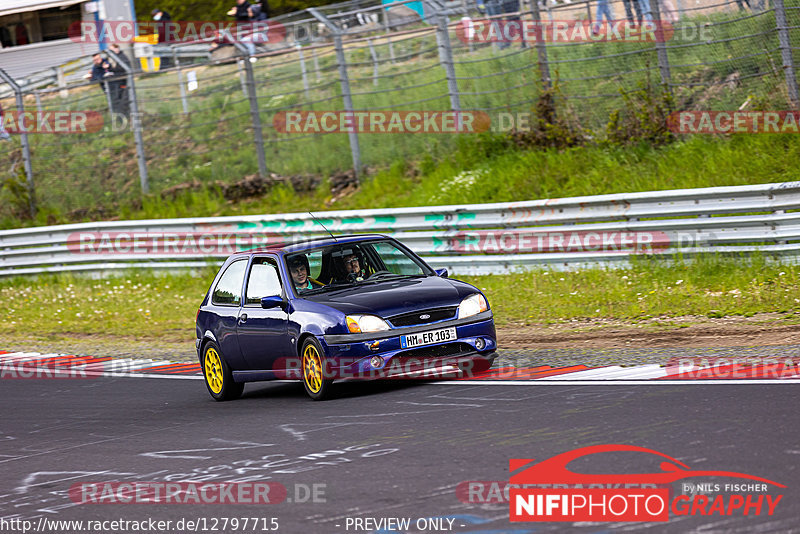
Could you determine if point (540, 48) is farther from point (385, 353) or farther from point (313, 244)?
point (385, 353)

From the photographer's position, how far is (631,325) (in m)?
11.8

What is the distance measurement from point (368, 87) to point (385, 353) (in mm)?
13093

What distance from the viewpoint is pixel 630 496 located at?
5.35 metres

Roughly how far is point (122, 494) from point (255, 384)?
5295 mm

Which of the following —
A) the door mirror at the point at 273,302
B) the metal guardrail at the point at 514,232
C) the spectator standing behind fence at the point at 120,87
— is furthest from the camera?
the spectator standing behind fence at the point at 120,87

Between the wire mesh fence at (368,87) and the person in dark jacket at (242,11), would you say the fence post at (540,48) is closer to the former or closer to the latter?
the wire mesh fence at (368,87)

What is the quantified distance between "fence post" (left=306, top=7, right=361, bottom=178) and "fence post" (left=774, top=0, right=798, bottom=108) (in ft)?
27.6

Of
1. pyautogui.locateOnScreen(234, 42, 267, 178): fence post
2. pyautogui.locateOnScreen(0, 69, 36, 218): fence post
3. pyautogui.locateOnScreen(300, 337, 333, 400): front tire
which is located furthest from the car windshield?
pyautogui.locateOnScreen(0, 69, 36, 218): fence post

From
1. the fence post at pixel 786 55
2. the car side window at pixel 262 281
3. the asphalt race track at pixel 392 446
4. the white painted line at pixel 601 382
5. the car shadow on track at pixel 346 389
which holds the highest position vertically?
the fence post at pixel 786 55

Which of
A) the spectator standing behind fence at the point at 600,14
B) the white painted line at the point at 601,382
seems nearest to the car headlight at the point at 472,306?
the white painted line at the point at 601,382

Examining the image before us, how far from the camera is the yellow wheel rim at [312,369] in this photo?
30.4 ft

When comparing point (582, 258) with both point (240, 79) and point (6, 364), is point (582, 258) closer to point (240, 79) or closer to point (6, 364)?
point (6, 364)

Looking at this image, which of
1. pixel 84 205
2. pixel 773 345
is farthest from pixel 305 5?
pixel 773 345

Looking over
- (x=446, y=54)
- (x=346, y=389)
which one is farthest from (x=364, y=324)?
(x=446, y=54)
